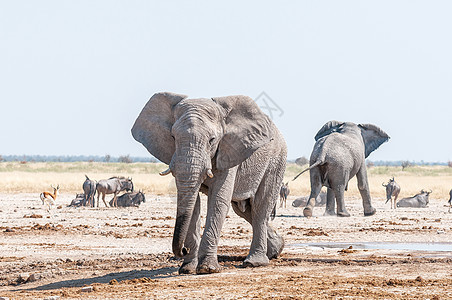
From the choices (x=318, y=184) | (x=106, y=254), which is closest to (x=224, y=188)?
(x=106, y=254)

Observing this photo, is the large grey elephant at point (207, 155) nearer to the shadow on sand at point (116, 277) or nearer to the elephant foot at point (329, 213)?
the shadow on sand at point (116, 277)

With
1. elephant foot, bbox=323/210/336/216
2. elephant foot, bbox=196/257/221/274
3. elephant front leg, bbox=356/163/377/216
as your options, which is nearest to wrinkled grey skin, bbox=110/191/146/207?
elephant foot, bbox=323/210/336/216

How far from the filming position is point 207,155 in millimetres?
8648

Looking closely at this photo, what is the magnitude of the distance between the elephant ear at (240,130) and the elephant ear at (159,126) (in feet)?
1.85

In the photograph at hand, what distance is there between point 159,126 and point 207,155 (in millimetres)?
1034

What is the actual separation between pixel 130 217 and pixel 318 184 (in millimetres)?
5025

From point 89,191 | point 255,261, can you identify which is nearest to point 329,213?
point 89,191

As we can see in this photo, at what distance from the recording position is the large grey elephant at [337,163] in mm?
19812

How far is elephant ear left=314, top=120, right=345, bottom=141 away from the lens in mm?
21750

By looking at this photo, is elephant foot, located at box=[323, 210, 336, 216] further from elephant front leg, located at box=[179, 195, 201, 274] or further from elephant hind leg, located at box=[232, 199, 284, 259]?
elephant front leg, located at box=[179, 195, 201, 274]

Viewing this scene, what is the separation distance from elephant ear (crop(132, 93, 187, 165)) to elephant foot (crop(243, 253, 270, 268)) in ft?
5.97

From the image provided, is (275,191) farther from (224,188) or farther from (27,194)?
(27,194)

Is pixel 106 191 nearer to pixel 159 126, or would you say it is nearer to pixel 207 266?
pixel 159 126

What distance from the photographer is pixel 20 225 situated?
17.3 meters
